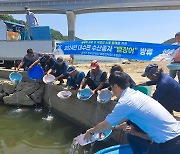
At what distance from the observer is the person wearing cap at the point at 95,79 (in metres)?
6.72

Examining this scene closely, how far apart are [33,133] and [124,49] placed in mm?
3368

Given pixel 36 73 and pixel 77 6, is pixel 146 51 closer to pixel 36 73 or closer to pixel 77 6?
pixel 36 73

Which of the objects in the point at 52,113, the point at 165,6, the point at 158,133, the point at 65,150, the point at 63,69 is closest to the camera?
the point at 158,133

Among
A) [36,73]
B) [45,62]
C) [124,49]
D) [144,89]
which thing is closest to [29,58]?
[36,73]

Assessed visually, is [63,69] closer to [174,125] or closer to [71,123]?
[71,123]

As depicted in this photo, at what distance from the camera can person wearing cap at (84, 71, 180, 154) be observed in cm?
286

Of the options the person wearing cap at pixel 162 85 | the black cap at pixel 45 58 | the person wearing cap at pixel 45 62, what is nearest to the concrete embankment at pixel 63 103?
the person wearing cap at pixel 45 62

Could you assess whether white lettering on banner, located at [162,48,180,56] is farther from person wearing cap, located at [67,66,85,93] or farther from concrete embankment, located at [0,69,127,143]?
person wearing cap, located at [67,66,85,93]

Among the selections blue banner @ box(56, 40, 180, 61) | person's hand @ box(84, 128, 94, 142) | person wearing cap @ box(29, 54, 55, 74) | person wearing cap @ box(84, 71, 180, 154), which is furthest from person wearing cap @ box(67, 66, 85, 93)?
person wearing cap @ box(84, 71, 180, 154)

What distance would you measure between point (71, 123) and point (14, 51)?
5293 mm

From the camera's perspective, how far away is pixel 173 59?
6523 millimetres

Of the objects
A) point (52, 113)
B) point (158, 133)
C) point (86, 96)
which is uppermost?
point (158, 133)

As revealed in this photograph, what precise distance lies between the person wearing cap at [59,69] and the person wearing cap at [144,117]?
558 cm

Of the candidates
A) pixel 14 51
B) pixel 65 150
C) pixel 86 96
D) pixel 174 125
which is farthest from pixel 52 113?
pixel 174 125
